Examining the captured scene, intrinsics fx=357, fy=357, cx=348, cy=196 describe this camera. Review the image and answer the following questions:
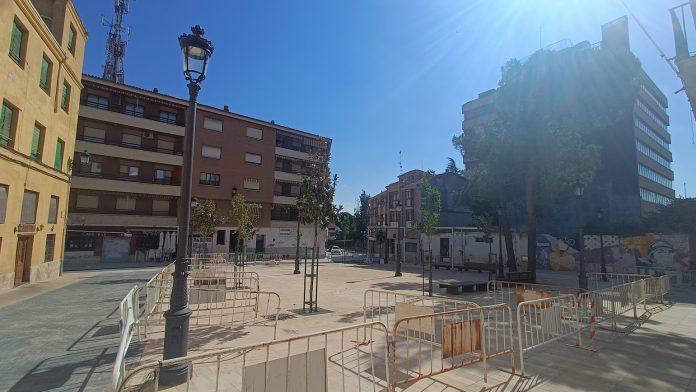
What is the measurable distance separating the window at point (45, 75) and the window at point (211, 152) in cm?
1973

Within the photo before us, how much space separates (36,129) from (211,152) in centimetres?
2118

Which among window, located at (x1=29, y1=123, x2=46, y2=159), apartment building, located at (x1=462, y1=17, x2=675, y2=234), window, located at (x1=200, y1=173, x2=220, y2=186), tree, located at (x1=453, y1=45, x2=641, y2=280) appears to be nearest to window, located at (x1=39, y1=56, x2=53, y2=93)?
window, located at (x1=29, y1=123, x2=46, y2=159)

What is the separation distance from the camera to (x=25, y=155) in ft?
46.8

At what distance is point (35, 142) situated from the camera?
15.7m

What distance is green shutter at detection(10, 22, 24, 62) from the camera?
1323 cm

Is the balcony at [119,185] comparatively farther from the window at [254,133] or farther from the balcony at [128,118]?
the window at [254,133]

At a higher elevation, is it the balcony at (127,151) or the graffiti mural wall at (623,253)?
the balcony at (127,151)

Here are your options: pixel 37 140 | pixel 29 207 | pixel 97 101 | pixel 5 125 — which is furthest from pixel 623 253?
pixel 97 101

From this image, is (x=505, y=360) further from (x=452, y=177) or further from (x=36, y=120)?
(x=452, y=177)

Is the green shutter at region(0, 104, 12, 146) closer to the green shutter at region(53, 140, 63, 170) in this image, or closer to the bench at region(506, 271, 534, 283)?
the green shutter at region(53, 140, 63, 170)

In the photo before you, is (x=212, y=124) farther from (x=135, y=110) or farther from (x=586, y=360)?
(x=586, y=360)

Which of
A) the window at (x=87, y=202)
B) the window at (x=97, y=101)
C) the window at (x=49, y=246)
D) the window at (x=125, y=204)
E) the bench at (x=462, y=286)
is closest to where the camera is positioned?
the bench at (x=462, y=286)

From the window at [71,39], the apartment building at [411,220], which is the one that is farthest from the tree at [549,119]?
the window at [71,39]

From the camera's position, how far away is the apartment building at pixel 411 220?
33.3 meters
